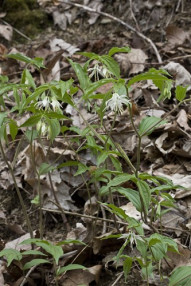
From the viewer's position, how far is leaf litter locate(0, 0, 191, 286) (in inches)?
109

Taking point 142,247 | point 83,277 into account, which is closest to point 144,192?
point 142,247

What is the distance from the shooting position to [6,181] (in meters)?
3.57

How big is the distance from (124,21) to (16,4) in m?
1.44

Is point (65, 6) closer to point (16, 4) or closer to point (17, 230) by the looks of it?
point (16, 4)

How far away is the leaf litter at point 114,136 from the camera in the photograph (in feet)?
9.09

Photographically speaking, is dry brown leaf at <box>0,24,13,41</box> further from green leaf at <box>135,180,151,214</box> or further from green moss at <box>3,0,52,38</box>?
green leaf at <box>135,180,151,214</box>

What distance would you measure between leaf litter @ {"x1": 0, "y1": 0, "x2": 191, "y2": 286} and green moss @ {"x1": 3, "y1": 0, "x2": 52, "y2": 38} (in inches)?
4.7

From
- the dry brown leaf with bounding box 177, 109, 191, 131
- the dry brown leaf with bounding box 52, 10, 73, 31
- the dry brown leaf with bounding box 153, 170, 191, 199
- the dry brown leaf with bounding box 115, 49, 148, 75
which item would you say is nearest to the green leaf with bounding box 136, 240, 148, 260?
the dry brown leaf with bounding box 153, 170, 191, 199

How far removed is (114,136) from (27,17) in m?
2.80

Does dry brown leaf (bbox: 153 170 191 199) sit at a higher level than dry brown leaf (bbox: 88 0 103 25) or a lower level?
lower

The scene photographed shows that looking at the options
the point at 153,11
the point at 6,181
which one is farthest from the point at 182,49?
the point at 6,181

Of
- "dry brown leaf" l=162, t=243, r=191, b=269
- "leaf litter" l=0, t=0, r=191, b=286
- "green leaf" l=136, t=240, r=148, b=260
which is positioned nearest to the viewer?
"green leaf" l=136, t=240, r=148, b=260

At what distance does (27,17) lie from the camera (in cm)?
566

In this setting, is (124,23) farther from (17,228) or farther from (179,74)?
(17,228)
